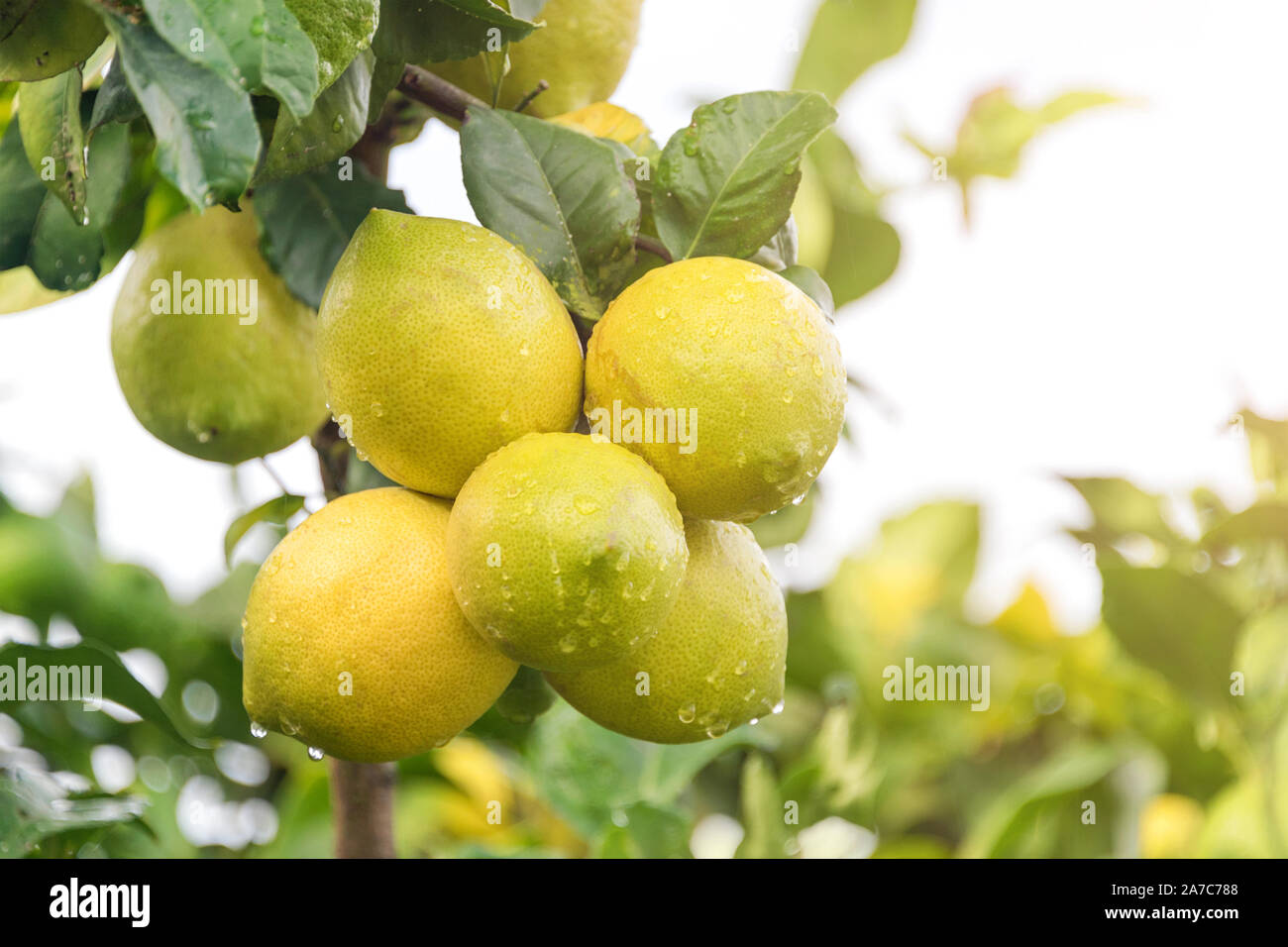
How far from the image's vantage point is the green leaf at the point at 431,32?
0.56 m

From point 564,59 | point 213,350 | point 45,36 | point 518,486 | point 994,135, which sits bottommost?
point 518,486

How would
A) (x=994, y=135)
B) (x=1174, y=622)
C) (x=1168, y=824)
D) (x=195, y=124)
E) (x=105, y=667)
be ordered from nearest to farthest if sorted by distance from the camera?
(x=195, y=124), (x=105, y=667), (x=1174, y=622), (x=994, y=135), (x=1168, y=824)

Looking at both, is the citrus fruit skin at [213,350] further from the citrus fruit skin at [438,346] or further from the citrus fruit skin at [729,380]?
the citrus fruit skin at [729,380]

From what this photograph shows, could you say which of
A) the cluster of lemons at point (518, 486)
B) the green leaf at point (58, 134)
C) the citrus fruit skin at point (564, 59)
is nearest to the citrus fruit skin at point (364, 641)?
the cluster of lemons at point (518, 486)

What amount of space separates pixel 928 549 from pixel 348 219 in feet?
3.61

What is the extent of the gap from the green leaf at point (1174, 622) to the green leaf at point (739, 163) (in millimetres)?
681

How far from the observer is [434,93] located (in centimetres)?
66

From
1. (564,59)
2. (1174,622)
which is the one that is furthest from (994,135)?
(564,59)

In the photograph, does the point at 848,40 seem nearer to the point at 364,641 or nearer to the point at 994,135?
the point at 994,135

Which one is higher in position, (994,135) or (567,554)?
(994,135)

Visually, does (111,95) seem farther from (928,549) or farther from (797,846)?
(928,549)

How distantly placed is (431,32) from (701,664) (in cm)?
37

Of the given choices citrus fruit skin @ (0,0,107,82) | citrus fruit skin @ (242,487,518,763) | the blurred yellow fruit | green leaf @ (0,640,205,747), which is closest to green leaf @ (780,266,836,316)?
citrus fruit skin @ (242,487,518,763)

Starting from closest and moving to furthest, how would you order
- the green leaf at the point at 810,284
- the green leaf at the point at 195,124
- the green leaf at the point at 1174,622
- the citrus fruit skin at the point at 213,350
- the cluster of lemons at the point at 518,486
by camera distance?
the green leaf at the point at 195,124 < the cluster of lemons at the point at 518,486 < the green leaf at the point at 810,284 < the citrus fruit skin at the point at 213,350 < the green leaf at the point at 1174,622
